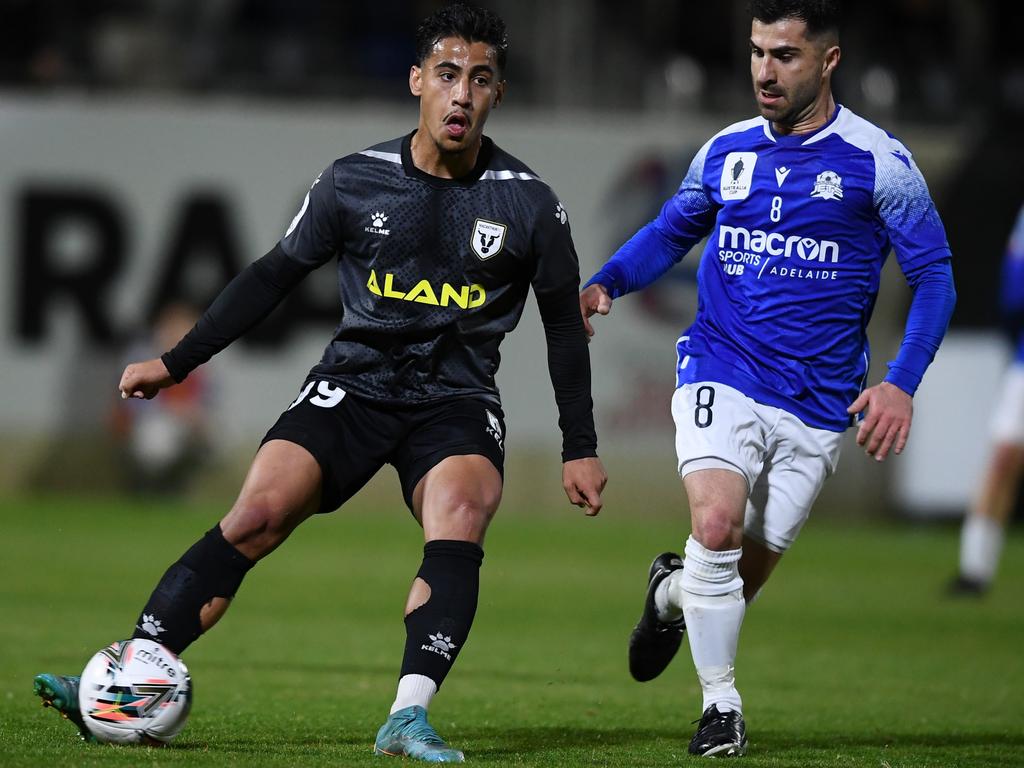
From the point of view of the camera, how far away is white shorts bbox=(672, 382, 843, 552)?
18.5 feet

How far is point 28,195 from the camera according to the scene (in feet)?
54.1

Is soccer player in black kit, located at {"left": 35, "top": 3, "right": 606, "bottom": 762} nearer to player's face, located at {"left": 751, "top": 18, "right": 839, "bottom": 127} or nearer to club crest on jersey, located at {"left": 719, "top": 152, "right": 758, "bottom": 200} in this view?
club crest on jersey, located at {"left": 719, "top": 152, "right": 758, "bottom": 200}

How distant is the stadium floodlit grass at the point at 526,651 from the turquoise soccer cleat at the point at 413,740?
0.13m

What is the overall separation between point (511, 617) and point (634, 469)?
730 cm

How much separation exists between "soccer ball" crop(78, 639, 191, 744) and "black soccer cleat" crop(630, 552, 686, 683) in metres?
2.01

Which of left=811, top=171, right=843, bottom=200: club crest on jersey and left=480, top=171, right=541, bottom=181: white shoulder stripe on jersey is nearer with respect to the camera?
left=480, top=171, right=541, bottom=181: white shoulder stripe on jersey

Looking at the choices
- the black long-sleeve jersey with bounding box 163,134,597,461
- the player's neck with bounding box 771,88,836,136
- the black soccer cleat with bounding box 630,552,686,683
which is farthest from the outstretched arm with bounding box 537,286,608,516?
the player's neck with bounding box 771,88,836,136

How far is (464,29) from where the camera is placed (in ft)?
17.4

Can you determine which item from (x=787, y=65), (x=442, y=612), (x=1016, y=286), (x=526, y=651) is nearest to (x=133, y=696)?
(x=442, y=612)

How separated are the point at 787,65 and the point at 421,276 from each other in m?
1.50

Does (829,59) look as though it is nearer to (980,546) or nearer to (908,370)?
(908,370)

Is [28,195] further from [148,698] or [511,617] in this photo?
[148,698]

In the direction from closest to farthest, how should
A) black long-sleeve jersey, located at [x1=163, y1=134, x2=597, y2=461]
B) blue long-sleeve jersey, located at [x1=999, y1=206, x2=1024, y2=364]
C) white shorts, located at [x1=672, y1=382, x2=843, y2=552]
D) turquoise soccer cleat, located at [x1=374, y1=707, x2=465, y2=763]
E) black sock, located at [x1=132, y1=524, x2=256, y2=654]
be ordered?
turquoise soccer cleat, located at [x1=374, y1=707, x2=465, y2=763]
black sock, located at [x1=132, y1=524, x2=256, y2=654]
black long-sleeve jersey, located at [x1=163, y1=134, x2=597, y2=461]
white shorts, located at [x1=672, y1=382, x2=843, y2=552]
blue long-sleeve jersey, located at [x1=999, y1=206, x2=1024, y2=364]

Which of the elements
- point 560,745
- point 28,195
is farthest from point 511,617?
point 28,195
